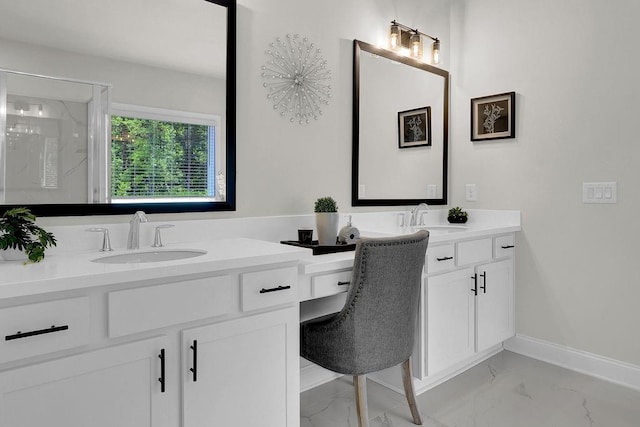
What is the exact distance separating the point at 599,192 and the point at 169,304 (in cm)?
240

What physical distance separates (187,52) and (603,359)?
273 centimetres

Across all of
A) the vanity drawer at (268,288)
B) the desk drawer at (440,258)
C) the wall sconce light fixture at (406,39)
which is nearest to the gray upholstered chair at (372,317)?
the vanity drawer at (268,288)

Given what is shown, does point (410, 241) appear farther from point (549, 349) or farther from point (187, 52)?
point (549, 349)

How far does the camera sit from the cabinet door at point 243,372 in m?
1.32

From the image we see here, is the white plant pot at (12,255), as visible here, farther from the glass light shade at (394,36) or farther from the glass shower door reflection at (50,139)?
the glass light shade at (394,36)

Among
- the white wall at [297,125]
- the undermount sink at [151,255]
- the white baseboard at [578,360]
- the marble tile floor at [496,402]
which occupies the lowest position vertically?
the marble tile floor at [496,402]

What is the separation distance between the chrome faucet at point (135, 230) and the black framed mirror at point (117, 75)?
0.35ft

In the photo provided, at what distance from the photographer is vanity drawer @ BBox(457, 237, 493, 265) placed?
2.35 metres

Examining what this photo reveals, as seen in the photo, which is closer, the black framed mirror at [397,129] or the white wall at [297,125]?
the white wall at [297,125]

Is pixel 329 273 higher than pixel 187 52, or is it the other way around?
pixel 187 52

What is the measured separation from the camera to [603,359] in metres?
2.45

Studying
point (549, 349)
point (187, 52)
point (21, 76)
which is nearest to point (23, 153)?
point (21, 76)

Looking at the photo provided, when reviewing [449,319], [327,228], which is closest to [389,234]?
[327,228]

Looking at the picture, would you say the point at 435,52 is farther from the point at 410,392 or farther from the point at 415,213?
the point at 410,392
